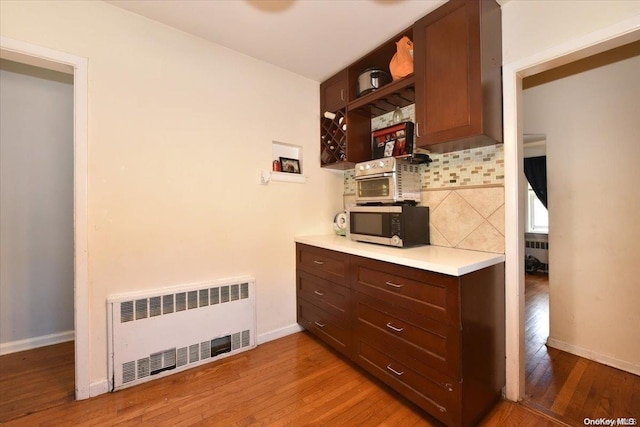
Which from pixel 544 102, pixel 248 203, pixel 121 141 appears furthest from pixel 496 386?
pixel 121 141

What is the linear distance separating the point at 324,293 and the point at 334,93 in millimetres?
1878

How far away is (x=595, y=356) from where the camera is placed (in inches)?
78.4

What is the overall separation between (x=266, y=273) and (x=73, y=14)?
2187 millimetres

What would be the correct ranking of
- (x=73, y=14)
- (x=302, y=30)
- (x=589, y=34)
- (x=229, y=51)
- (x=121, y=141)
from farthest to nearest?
(x=229, y=51)
(x=302, y=30)
(x=121, y=141)
(x=73, y=14)
(x=589, y=34)

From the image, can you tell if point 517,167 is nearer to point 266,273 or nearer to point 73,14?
point 266,273

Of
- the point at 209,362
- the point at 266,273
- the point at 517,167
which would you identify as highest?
the point at 517,167

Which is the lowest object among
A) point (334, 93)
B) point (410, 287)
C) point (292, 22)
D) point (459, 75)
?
point (410, 287)

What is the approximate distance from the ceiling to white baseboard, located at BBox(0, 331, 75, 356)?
2.75 m

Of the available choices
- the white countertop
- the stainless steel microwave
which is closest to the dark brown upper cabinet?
the stainless steel microwave

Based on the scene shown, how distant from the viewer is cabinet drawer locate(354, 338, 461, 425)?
50.5 inches

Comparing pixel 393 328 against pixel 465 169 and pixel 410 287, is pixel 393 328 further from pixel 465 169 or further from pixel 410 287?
pixel 465 169

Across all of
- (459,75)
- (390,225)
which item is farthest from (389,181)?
(459,75)

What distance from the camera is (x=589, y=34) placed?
51.6 inches

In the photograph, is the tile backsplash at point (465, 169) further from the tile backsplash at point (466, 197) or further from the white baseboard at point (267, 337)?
the white baseboard at point (267, 337)
